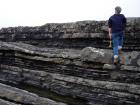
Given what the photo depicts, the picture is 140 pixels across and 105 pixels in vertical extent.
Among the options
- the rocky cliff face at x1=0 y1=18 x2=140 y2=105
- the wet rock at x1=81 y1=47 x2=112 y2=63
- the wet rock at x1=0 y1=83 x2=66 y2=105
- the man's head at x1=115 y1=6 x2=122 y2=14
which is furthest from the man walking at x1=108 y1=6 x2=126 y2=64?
the wet rock at x1=0 y1=83 x2=66 y2=105

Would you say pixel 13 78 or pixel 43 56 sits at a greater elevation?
pixel 43 56

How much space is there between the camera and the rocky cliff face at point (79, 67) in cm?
1022

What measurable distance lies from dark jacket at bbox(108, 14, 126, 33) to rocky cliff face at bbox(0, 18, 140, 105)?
0.94m

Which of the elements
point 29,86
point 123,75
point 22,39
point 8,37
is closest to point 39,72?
point 29,86

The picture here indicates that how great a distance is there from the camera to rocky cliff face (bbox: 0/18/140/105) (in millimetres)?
10219

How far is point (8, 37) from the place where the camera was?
18.6 metres

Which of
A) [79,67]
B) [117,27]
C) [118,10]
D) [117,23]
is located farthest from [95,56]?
[118,10]

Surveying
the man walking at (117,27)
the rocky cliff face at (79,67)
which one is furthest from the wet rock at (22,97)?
the man walking at (117,27)

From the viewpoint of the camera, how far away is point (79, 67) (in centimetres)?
1164

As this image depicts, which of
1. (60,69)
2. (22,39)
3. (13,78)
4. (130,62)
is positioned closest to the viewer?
(130,62)

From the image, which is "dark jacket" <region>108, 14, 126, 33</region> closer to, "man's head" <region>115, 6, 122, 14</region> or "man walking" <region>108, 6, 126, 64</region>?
"man walking" <region>108, 6, 126, 64</region>

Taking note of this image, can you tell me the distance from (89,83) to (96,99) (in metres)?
0.78

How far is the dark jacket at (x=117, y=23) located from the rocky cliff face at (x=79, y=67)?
0.94 m

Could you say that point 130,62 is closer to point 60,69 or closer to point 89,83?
point 89,83
